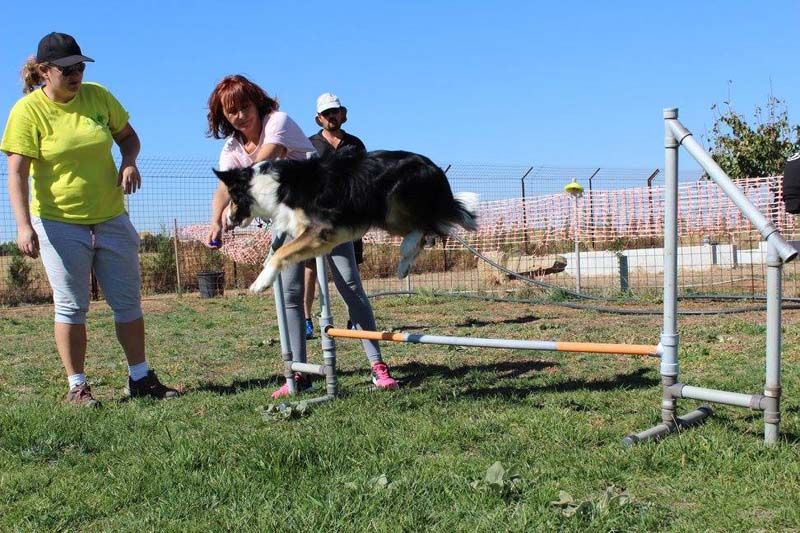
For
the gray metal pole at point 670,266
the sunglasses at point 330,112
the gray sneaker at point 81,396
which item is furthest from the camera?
the sunglasses at point 330,112

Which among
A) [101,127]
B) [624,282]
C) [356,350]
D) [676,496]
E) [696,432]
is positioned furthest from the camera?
[624,282]

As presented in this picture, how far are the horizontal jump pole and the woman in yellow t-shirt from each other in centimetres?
135

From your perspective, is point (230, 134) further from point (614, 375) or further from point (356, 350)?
point (614, 375)

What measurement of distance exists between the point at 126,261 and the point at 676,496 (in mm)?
3440

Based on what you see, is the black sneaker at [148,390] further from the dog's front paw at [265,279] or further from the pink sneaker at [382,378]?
the pink sneaker at [382,378]

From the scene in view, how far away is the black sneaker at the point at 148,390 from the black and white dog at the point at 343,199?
42.5 inches

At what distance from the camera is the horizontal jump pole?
3.38 m

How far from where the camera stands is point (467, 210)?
4.37 meters

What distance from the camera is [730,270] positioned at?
39.6ft

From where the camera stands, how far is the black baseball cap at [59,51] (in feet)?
13.6

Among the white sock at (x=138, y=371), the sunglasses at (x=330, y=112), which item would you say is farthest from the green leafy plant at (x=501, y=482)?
the sunglasses at (x=330, y=112)

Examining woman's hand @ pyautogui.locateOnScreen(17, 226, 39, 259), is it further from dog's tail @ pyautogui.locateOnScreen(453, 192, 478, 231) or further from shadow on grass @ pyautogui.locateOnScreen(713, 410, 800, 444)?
shadow on grass @ pyautogui.locateOnScreen(713, 410, 800, 444)

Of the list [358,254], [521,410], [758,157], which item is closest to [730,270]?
[758,157]

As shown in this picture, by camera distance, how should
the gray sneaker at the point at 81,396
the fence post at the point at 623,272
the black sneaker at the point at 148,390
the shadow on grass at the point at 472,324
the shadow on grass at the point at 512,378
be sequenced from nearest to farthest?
1. the shadow on grass at the point at 512,378
2. the gray sneaker at the point at 81,396
3. the black sneaker at the point at 148,390
4. the shadow on grass at the point at 472,324
5. the fence post at the point at 623,272
